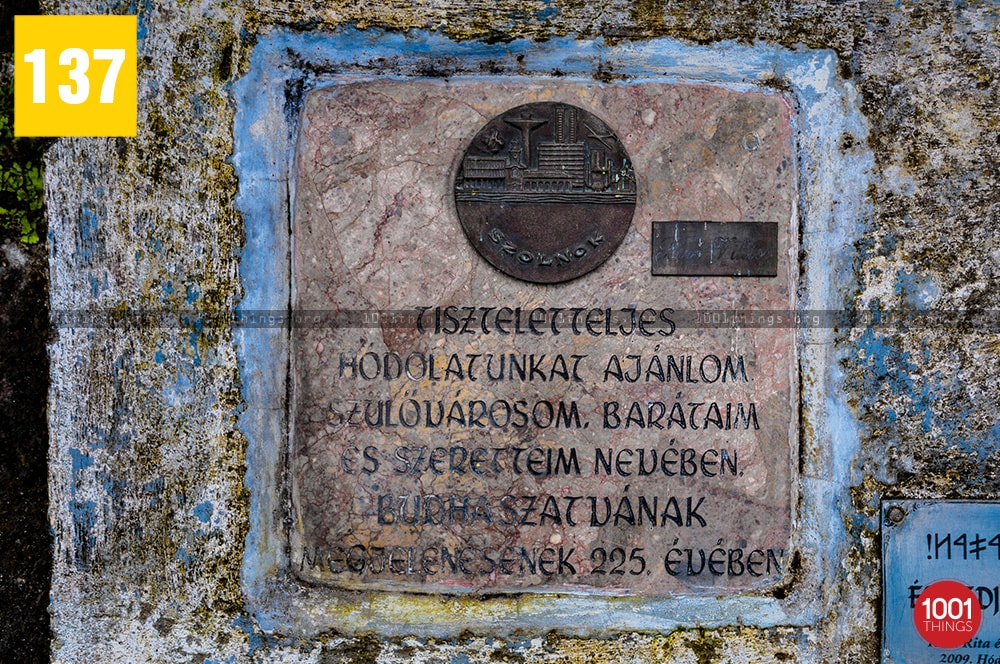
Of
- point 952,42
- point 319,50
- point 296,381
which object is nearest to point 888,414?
point 952,42

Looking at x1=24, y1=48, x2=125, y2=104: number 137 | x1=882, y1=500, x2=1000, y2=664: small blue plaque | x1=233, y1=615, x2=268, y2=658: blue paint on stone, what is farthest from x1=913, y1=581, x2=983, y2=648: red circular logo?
x1=24, y1=48, x2=125, y2=104: number 137

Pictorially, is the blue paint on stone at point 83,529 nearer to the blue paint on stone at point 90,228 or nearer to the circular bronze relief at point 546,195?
the blue paint on stone at point 90,228

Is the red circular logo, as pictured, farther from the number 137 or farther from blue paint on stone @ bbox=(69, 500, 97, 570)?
the number 137

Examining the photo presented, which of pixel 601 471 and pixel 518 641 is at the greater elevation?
pixel 601 471

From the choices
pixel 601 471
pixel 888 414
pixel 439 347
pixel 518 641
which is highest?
pixel 439 347

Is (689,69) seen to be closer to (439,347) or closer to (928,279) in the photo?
(928,279)

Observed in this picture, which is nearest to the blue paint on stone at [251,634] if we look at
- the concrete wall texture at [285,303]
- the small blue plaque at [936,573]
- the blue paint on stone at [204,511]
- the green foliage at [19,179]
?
the concrete wall texture at [285,303]

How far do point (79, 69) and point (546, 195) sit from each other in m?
1.65

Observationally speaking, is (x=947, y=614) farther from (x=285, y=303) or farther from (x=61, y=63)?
(x=61, y=63)

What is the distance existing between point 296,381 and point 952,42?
8.27ft

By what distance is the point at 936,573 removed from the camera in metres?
2.20

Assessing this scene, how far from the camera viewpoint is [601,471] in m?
2.25
